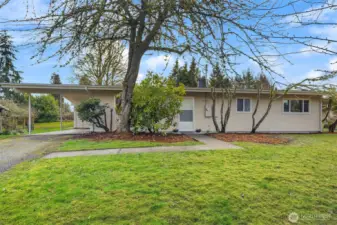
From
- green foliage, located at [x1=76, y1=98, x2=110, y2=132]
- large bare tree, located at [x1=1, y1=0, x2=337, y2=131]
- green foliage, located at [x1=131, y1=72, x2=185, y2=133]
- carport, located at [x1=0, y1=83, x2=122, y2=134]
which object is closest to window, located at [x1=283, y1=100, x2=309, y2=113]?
green foliage, located at [x1=131, y1=72, x2=185, y2=133]

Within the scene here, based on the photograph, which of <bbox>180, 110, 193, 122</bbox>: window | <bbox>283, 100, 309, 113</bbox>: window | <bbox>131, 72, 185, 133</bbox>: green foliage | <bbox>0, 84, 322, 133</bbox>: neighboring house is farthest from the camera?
<bbox>283, 100, 309, 113</bbox>: window

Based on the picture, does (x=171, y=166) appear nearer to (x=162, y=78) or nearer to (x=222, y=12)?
(x=222, y=12)

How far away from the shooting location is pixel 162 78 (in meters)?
9.59

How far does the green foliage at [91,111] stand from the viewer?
10355 millimetres

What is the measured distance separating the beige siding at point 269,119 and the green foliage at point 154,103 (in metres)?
3.35

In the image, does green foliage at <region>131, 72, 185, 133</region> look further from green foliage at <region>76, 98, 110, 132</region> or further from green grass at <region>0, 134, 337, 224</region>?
green grass at <region>0, 134, 337, 224</region>

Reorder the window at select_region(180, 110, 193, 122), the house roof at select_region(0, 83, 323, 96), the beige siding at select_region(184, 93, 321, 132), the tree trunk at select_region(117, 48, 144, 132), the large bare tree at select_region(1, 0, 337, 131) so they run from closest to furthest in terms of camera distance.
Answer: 1. the large bare tree at select_region(1, 0, 337, 131)
2. the tree trunk at select_region(117, 48, 144, 132)
3. the house roof at select_region(0, 83, 323, 96)
4. the window at select_region(180, 110, 193, 122)
5. the beige siding at select_region(184, 93, 321, 132)

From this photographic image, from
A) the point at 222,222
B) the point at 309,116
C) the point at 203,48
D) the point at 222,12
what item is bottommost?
the point at 222,222

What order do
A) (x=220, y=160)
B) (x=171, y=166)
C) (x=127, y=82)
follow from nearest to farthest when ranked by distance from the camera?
(x=171, y=166) < (x=220, y=160) < (x=127, y=82)

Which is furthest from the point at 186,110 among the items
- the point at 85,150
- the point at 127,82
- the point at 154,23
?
the point at 154,23

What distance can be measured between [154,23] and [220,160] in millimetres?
3674

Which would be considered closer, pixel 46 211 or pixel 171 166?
pixel 46 211

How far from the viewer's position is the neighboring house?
39.6 feet

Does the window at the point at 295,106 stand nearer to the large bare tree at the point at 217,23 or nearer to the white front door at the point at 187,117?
the white front door at the point at 187,117
